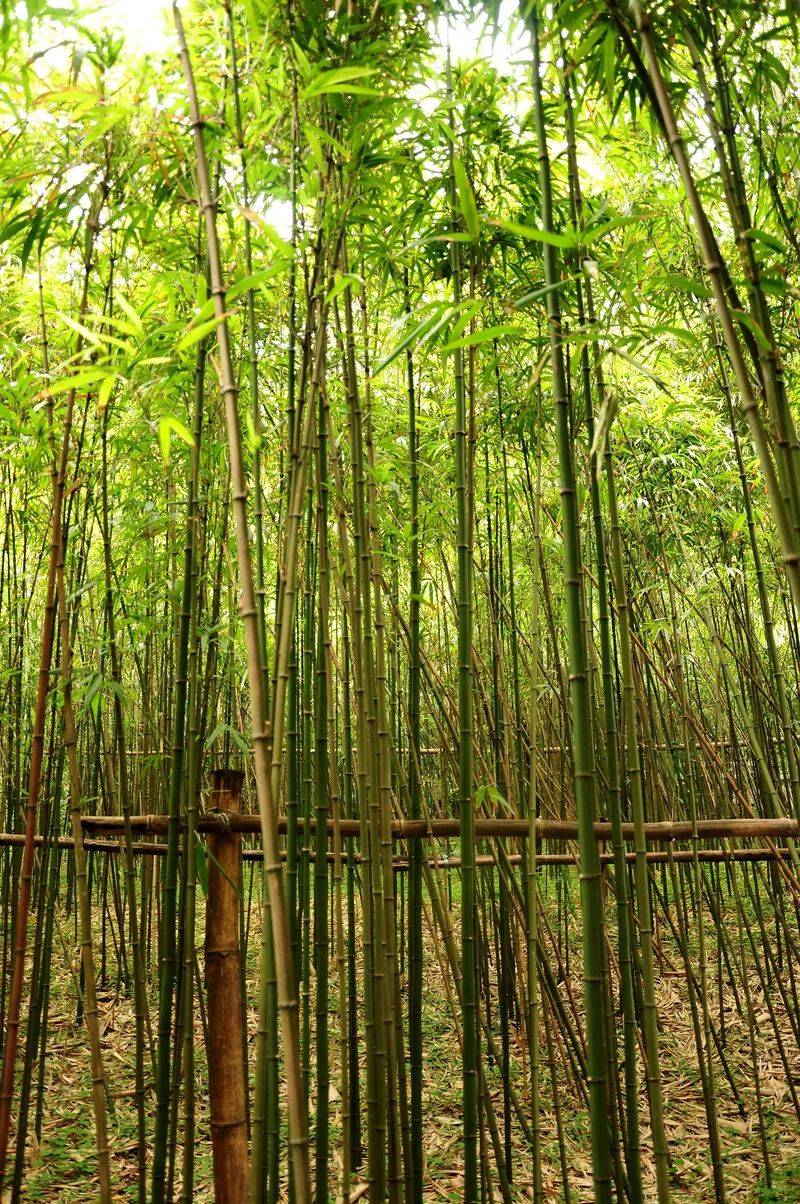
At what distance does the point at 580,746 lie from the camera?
1023mm

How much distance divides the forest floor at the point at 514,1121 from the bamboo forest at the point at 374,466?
2cm

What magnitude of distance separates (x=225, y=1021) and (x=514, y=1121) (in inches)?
55.2

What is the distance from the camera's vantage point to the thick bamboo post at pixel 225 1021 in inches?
82.4

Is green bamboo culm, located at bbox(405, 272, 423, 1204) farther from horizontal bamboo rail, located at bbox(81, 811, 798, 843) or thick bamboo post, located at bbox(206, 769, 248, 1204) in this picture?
thick bamboo post, located at bbox(206, 769, 248, 1204)

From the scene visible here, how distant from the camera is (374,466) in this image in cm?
220

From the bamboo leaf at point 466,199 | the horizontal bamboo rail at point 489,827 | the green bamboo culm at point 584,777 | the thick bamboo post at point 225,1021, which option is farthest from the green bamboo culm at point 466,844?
the thick bamboo post at point 225,1021

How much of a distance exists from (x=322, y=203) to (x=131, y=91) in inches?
21.4

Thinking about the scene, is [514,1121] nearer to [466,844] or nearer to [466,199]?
[466,844]

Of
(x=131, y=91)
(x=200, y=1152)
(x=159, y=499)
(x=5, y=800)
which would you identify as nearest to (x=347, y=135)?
(x=131, y=91)

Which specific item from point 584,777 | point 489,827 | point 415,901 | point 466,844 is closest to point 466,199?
point 584,777

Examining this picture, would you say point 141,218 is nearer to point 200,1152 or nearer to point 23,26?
point 23,26

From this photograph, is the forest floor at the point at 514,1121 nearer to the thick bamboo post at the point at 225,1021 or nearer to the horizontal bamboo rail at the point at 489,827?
the thick bamboo post at the point at 225,1021

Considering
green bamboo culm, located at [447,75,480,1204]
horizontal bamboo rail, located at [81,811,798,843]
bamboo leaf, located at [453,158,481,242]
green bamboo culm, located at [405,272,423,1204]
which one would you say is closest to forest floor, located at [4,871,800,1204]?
green bamboo culm, located at [405,272,423,1204]

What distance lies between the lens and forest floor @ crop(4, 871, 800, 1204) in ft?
8.90
